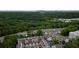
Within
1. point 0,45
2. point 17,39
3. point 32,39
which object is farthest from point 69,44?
point 0,45

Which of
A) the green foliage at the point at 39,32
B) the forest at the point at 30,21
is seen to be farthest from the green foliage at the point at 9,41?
the green foliage at the point at 39,32

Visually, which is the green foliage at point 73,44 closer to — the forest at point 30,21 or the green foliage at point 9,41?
the forest at point 30,21

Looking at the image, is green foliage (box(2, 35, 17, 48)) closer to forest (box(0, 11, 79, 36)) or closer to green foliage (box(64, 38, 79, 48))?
forest (box(0, 11, 79, 36))

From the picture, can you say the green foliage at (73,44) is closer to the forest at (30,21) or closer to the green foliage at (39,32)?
the forest at (30,21)

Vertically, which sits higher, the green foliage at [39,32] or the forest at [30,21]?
the forest at [30,21]
